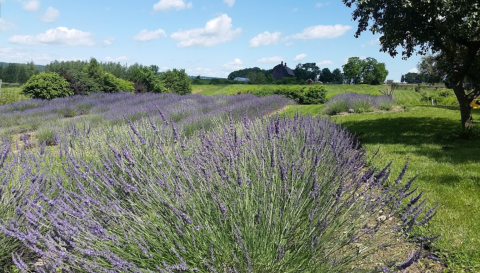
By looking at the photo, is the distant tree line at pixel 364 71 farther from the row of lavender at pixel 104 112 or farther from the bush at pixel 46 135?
the bush at pixel 46 135

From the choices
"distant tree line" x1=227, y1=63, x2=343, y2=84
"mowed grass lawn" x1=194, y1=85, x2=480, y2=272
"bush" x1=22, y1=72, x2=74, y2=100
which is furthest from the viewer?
"distant tree line" x1=227, y1=63, x2=343, y2=84

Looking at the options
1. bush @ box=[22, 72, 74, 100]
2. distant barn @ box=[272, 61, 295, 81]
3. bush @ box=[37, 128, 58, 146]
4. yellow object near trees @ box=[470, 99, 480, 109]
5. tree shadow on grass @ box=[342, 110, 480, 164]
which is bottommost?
bush @ box=[37, 128, 58, 146]

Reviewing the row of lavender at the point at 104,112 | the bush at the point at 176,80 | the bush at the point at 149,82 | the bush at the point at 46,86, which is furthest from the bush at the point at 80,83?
the bush at the point at 176,80

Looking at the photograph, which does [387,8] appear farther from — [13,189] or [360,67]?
[360,67]

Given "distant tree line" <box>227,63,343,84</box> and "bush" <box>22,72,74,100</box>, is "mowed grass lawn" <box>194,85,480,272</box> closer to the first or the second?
"bush" <box>22,72,74,100</box>

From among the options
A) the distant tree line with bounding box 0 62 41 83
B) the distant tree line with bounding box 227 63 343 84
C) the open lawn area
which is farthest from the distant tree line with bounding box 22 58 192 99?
the distant tree line with bounding box 227 63 343 84

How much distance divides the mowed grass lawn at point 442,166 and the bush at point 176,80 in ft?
69.8

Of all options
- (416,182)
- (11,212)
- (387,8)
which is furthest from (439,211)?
(387,8)

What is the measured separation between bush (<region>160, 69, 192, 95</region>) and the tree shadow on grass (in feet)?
70.5

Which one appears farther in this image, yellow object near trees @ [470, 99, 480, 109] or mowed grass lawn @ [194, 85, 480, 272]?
yellow object near trees @ [470, 99, 480, 109]

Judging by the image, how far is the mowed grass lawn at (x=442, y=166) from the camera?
9.75 feet

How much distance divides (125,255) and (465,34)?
8043 millimetres

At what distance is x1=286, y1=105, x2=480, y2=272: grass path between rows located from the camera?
2985mm

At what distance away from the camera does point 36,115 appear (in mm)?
11305
